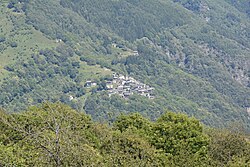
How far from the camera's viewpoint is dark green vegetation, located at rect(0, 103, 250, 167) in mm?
40688

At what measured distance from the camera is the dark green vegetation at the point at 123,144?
133ft

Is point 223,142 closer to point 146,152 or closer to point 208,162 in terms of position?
point 208,162

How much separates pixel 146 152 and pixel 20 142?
12.9 m

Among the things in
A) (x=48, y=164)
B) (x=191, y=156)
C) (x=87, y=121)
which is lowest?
(x=87, y=121)

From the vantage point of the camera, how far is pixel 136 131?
70.4 m

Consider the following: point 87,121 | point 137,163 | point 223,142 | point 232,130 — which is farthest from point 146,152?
point 87,121

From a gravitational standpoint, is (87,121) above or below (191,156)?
below

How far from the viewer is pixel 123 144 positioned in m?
57.4

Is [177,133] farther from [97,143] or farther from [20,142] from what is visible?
[20,142]

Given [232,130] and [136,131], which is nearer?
[232,130]

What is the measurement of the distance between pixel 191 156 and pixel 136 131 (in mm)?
13763

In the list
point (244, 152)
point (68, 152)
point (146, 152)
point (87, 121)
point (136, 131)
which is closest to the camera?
point (68, 152)

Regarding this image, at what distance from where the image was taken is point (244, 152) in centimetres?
5847

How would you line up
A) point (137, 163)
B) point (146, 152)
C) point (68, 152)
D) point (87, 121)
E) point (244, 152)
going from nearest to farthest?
point (68, 152)
point (137, 163)
point (146, 152)
point (244, 152)
point (87, 121)
